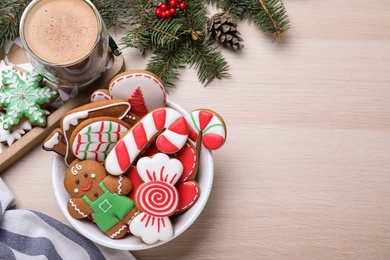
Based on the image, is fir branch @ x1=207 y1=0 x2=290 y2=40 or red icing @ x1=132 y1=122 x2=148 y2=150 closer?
red icing @ x1=132 y1=122 x2=148 y2=150

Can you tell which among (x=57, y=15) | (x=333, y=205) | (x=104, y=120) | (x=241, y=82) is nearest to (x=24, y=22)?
(x=57, y=15)

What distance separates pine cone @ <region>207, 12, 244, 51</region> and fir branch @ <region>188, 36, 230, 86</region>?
0.02m

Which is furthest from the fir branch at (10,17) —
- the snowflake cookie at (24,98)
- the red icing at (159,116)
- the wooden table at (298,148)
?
the red icing at (159,116)

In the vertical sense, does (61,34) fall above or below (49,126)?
above

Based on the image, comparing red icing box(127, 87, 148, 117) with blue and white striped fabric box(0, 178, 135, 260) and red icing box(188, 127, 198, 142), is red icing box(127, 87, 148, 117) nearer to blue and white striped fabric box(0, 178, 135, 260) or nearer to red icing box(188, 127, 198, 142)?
red icing box(188, 127, 198, 142)

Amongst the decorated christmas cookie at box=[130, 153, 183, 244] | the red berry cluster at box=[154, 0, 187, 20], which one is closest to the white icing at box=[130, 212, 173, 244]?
the decorated christmas cookie at box=[130, 153, 183, 244]

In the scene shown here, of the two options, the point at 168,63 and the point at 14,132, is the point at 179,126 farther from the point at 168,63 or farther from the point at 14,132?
the point at 14,132

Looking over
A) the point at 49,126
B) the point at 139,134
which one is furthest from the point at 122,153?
the point at 49,126

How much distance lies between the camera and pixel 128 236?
732mm

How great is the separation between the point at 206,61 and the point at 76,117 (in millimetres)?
234

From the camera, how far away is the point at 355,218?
820mm

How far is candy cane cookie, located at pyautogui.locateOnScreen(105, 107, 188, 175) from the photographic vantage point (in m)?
0.70

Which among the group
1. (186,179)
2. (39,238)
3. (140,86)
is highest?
(140,86)

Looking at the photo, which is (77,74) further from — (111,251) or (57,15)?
(111,251)
